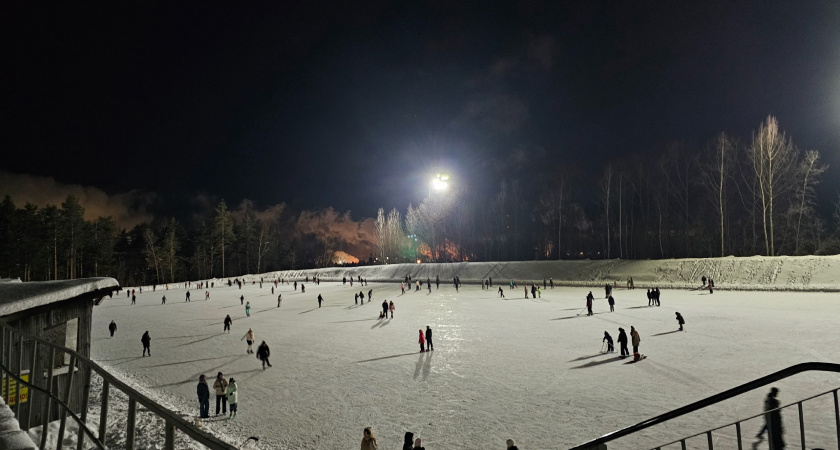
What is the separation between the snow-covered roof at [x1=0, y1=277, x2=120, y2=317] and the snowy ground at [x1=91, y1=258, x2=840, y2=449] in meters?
4.36

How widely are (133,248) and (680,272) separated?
11244 cm

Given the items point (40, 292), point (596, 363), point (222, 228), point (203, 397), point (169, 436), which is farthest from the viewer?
point (222, 228)

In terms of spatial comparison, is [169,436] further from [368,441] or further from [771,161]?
[771,161]

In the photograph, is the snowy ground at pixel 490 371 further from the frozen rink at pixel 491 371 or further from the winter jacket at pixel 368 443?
the winter jacket at pixel 368 443

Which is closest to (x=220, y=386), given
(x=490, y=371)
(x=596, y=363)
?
(x=490, y=371)

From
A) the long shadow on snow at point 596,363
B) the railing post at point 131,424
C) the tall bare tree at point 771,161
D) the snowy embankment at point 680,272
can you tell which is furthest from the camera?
the tall bare tree at point 771,161

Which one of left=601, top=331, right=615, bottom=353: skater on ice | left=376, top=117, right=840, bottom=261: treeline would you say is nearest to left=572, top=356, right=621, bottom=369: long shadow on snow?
left=601, top=331, right=615, bottom=353: skater on ice

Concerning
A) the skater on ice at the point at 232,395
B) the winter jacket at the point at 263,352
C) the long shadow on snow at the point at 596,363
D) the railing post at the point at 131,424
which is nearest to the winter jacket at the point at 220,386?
the skater on ice at the point at 232,395

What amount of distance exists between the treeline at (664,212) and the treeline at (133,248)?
4077 cm

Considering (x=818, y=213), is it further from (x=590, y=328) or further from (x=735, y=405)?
(x=735, y=405)

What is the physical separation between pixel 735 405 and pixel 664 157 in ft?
202

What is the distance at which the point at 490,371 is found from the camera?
47.9 feet

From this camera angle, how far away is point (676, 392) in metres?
11.7

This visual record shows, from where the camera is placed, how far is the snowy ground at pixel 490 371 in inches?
393
